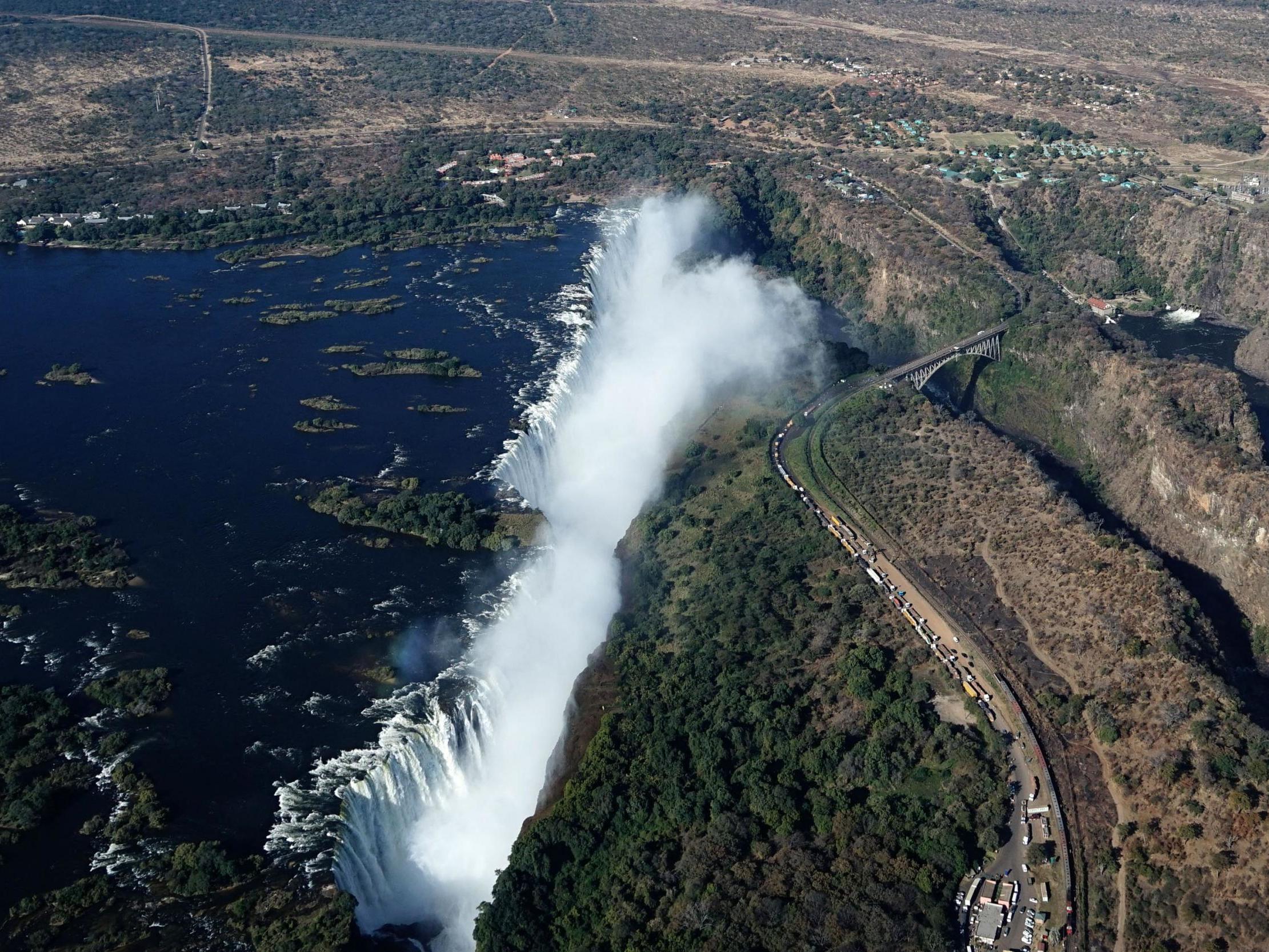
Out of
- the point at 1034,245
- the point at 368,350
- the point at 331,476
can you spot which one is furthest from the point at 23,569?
the point at 1034,245

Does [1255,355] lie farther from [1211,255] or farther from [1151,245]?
[1151,245]

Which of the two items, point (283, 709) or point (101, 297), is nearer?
point (283, 709)

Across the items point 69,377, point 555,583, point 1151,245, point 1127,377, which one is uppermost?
Result: point 1151,245

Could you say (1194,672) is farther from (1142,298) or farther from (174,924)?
(1142,298)

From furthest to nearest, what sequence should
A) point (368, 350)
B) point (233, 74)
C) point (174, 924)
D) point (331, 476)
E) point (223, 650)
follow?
point (233, 74)
point (368, 350)
point (331, 476)
point (223, 650)
point (174, 924)

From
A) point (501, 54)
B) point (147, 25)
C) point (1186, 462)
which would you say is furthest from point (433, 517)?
point (147, 25)

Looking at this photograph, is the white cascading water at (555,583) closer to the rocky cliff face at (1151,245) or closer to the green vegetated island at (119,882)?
the green vegetated island at (119,882)

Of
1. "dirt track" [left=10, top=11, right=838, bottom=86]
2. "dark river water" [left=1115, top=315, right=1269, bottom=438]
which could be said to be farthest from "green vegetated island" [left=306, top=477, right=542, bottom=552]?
"dirt track" [left=10, top=11, right=838, bottom=86]
